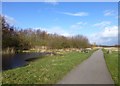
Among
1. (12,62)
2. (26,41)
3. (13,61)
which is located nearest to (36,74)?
(12,62)

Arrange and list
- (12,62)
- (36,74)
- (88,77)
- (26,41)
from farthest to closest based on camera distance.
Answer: (26,41) → (12,62) → (36,74) → (88,77)

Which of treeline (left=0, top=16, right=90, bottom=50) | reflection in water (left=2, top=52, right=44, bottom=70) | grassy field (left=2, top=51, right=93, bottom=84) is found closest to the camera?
grassy field (left=2, top=51, right=93, bottom=84)

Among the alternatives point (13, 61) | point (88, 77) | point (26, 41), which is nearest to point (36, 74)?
point (88, 77)

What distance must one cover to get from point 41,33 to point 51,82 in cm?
11095

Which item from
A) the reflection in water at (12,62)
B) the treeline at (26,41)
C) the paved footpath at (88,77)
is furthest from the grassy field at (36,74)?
the treeline at (26,41)

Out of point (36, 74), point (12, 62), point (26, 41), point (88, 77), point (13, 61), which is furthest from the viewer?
point (26, 41)

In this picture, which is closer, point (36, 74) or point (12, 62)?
point (36, 74)

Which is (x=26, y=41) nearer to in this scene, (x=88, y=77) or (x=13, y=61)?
(x=13, y=61)

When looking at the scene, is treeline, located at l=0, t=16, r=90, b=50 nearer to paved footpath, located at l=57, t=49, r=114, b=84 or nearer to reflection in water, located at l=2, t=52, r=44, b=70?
reflection in water, located at l=2, t=52, r=44, b=70

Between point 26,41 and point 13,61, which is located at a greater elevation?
point 26,41

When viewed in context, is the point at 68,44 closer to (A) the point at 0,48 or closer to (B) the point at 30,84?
(A) the point at 0,48

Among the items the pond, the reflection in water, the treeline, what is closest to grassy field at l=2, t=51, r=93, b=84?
the pond

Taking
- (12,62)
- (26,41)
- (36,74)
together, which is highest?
(26,41)

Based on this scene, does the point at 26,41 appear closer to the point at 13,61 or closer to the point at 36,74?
the point at 13,61
